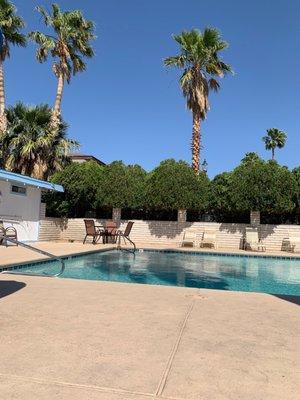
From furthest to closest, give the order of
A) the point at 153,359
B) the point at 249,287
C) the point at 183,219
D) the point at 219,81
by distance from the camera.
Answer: the point at 219,81 → the point at 183,219 → the point at 249,287 → the point at 153,359

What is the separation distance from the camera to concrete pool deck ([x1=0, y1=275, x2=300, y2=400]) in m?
2.62

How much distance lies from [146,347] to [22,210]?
15479 millimetres

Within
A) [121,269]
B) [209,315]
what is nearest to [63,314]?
[209,315]

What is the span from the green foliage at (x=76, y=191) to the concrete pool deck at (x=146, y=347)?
600 inches

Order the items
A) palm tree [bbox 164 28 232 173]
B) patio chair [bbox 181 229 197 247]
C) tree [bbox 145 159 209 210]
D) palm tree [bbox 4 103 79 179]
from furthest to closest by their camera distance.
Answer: palm tree [bbox 164 28 232 173] → palm tree [bbox 4 103 79 179] → tree [bbox 145 159 209 210] → patio chair [bbox 181 229 197 247]

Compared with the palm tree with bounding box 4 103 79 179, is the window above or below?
below

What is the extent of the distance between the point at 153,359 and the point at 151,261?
10.6 m

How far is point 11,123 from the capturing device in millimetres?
21719

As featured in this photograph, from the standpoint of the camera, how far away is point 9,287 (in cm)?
613

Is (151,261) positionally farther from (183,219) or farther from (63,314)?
(63,314)

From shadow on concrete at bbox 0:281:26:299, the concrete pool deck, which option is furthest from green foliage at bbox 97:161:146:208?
the concrete pool deck

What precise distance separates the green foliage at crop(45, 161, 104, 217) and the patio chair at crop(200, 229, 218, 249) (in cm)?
604

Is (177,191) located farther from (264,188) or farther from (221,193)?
(264,188)

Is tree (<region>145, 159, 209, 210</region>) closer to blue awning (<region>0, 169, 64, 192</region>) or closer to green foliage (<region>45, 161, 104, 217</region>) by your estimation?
green foliage (<region>45, 161, 104, 217</region>)
